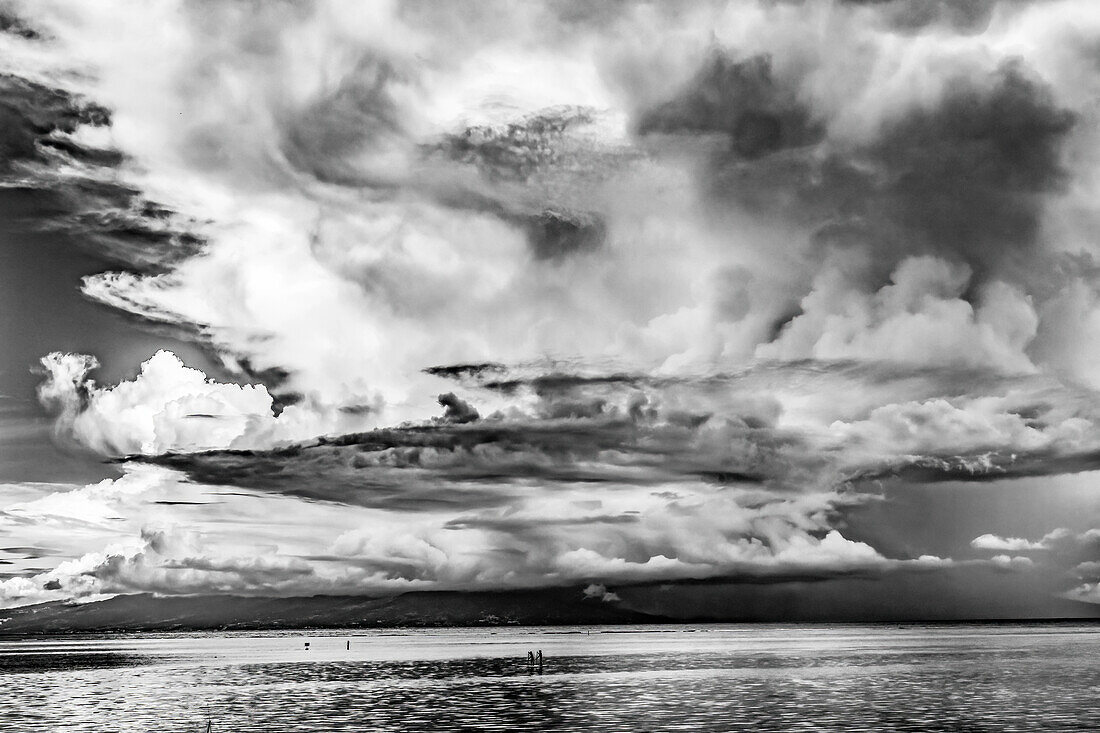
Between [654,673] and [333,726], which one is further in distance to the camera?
[654,673]

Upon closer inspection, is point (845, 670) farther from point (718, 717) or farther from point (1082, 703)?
point (718, 717)

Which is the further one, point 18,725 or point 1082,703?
point 1082,703

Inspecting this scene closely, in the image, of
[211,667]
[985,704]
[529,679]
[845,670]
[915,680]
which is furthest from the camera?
[211,667]

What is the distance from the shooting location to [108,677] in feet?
383

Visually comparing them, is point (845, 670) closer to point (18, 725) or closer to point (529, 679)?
point (529, 679)

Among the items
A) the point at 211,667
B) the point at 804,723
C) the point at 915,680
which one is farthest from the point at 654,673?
the point at 211,667

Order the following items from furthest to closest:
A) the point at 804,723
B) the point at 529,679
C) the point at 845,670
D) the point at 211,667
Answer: the point at 211,667
the point at 845,670
the point at 529,679
the point at 804,723

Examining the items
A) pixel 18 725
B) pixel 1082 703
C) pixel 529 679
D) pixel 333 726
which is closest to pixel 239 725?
pixel 333 726

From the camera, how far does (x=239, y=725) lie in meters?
62.6

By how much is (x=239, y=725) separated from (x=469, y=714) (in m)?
14.9

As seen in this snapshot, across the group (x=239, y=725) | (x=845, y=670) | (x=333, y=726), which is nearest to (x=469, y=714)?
(x=333, y=726)

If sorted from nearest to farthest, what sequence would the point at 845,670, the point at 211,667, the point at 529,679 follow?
1. the point at 529,679
2. the point at 845,670
3. the point at 211,667

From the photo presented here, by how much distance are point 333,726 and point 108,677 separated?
69517 millimetres

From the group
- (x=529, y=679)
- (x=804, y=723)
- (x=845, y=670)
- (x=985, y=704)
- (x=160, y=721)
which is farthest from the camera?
(x=845, y=670)
